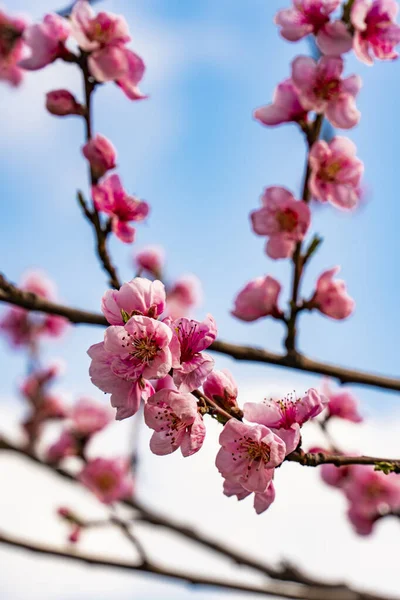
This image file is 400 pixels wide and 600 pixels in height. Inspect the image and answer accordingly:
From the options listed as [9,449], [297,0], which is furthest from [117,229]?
[9,449]

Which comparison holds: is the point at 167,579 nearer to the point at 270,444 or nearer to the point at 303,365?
the point at 303,365

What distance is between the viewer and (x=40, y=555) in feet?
9.32

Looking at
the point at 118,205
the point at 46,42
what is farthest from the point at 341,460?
the point at 46,42

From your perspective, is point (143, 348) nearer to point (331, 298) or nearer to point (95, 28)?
point (331, 298)

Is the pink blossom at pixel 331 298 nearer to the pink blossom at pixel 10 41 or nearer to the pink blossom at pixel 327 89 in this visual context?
the pink blossom at pixel 327 89

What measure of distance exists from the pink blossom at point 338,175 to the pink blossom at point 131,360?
1.16 meters

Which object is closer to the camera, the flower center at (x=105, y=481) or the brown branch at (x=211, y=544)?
the brown branch at (x=211, y=544)

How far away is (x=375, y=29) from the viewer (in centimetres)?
244

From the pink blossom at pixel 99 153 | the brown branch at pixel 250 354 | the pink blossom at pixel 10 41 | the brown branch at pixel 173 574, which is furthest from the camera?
the pink blossom at pixel 10 41

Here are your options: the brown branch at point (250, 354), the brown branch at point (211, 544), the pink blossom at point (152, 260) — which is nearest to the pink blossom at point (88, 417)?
the brown branch at point (211, 544)

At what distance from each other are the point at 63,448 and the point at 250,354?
9.07 feet

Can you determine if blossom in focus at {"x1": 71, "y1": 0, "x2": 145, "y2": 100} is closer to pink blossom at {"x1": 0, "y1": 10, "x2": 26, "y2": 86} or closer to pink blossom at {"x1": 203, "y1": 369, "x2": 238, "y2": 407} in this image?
pink blossom at {"x1": 0, "y1": 10, "x2": 26, "y2": 86}

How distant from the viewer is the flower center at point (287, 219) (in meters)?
2.41

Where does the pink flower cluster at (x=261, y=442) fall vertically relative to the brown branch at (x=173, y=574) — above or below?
above
